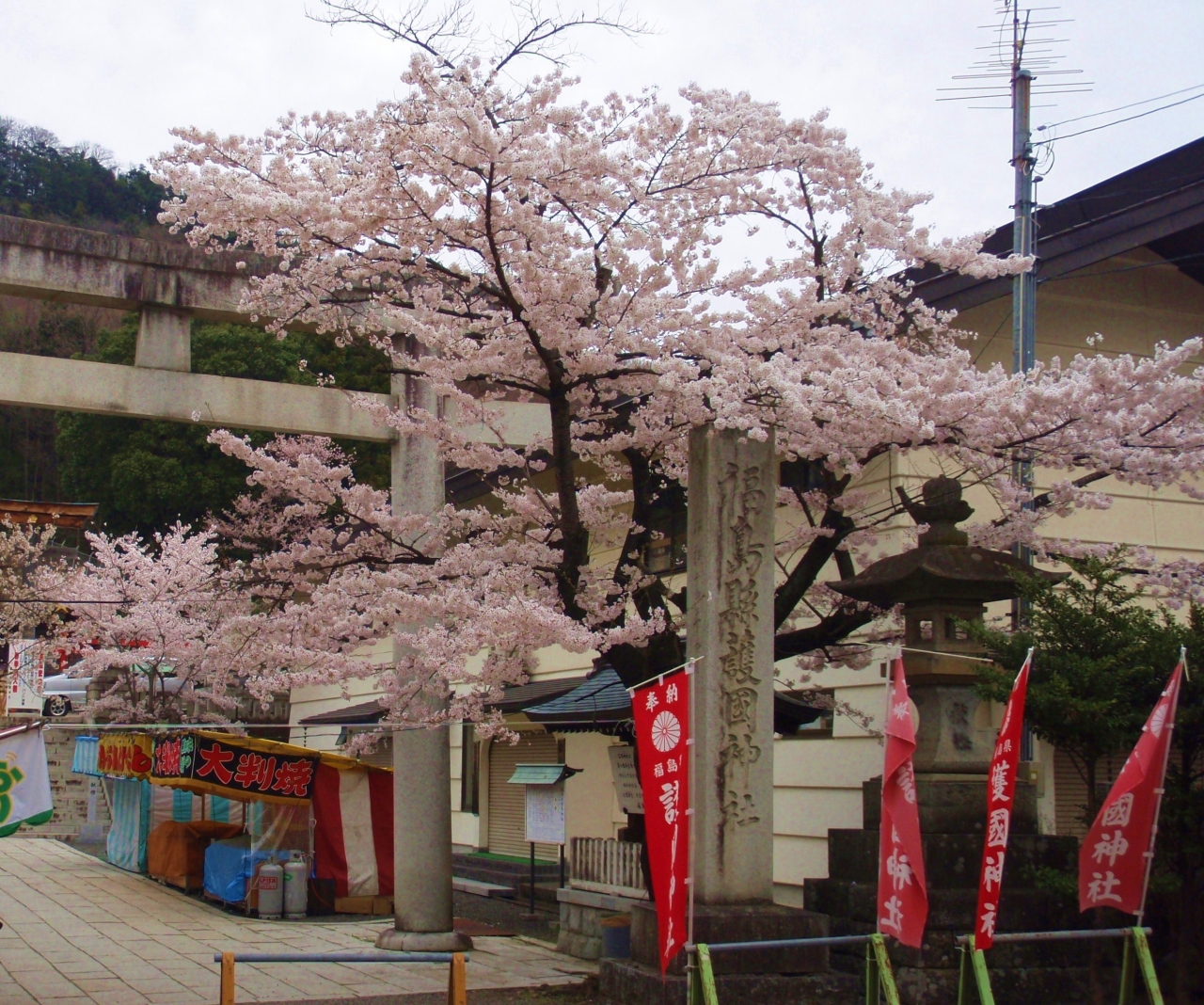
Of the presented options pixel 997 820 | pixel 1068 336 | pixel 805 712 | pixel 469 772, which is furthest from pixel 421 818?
pixel 469 772

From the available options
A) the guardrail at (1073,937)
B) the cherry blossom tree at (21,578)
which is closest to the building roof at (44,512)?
the cherry blossom tree at (21,578)

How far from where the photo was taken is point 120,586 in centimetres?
2459

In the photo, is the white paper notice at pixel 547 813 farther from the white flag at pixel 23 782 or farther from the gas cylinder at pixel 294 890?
A: the white flag at pixel 23 782

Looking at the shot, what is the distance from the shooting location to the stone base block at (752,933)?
8.59m

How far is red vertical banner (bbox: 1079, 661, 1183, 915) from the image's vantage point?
7.57 metres

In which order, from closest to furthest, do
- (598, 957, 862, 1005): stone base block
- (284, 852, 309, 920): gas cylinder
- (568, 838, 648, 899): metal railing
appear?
(598, 957, 862, 1005): stone base block
(568, 838, 648, 899): metal railing
(284, 852, 309, 920): gas cylinder

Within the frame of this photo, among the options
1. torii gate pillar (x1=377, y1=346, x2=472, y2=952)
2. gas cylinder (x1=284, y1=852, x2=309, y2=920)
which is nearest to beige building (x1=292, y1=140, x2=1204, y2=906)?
torii gate pillar (x1=377, y1=346, x2=472, y2=952)

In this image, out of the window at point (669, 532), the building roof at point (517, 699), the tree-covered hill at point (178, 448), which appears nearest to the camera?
the window at point (669, 532)

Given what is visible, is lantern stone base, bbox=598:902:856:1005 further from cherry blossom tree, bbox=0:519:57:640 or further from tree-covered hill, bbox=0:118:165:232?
tree-covered hill, bbox=0:118:165:232

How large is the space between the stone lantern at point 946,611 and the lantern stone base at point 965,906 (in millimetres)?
303

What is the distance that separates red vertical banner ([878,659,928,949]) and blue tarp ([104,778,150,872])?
14761 millimetres

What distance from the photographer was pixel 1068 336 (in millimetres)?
13477

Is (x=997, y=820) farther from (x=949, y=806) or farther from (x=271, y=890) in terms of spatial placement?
(x=271, y=890)

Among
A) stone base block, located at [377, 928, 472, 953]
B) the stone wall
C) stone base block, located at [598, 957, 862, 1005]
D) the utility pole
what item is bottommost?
the stone wall
